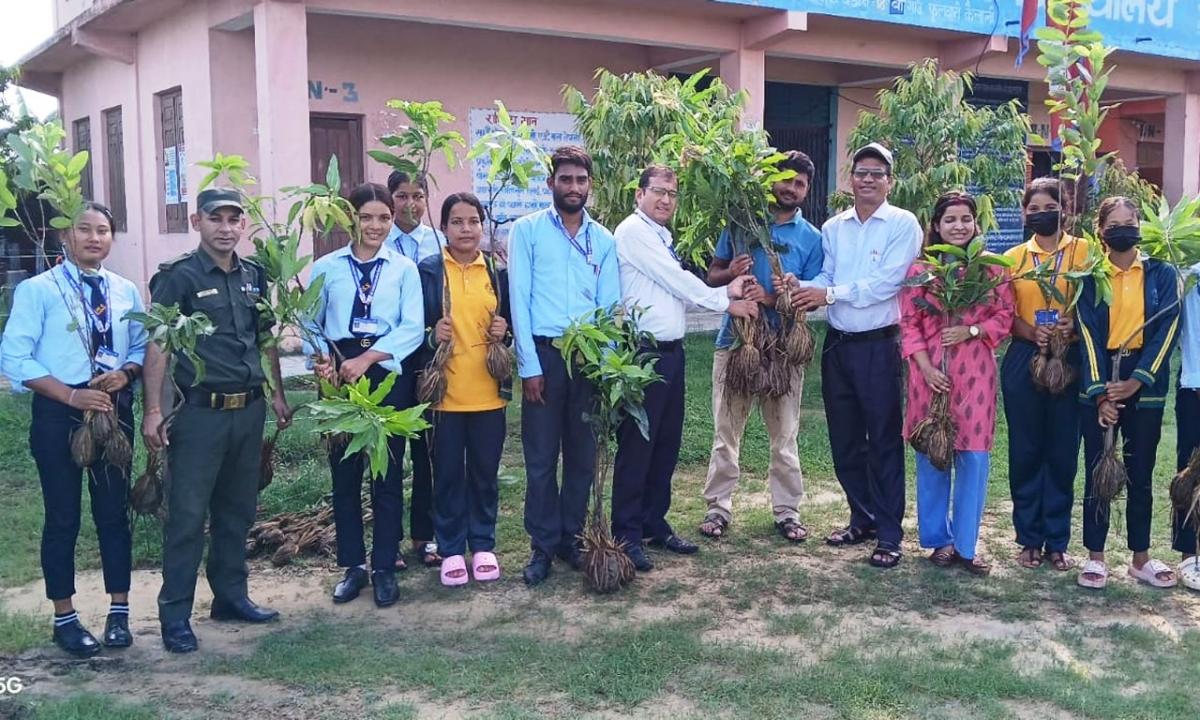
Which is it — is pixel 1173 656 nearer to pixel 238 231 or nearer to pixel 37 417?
pixel 238 231

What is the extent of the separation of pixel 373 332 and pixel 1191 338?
11.5ft

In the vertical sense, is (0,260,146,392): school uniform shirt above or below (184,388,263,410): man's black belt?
above

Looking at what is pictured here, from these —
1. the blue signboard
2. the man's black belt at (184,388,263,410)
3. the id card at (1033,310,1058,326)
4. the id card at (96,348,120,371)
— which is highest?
the blue signboard

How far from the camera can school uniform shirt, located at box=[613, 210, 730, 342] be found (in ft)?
16.0

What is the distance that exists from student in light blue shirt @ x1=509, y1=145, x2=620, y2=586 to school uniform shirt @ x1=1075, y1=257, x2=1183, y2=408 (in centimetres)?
208

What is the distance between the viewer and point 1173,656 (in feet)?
13.1

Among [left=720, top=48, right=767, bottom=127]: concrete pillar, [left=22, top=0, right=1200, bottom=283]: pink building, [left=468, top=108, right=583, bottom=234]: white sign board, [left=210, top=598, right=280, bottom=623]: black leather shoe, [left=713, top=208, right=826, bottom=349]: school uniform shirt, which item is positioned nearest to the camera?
[left=210, top=598, right=280, bottom=623]: black leather shoe

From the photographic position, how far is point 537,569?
4.82m

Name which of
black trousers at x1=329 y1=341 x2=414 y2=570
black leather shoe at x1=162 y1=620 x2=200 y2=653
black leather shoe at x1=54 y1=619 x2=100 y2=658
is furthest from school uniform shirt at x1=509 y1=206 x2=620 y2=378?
black leather shoe at x1=54 y1=619 x2=100 y2=658

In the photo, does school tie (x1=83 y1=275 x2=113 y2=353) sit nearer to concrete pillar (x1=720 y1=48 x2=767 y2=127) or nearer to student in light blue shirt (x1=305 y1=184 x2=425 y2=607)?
student in light blue shirt (x1=305 y1=184 x2=425 y2=607)

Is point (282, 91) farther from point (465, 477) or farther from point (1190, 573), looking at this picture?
point (1190, 573)

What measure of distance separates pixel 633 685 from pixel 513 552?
167 cm

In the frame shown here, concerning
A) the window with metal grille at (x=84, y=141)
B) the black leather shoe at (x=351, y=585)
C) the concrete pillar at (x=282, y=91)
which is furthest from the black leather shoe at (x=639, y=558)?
the window with metal grille at (x=84, y=141)

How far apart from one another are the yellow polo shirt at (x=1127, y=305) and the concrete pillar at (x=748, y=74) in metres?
7.05
